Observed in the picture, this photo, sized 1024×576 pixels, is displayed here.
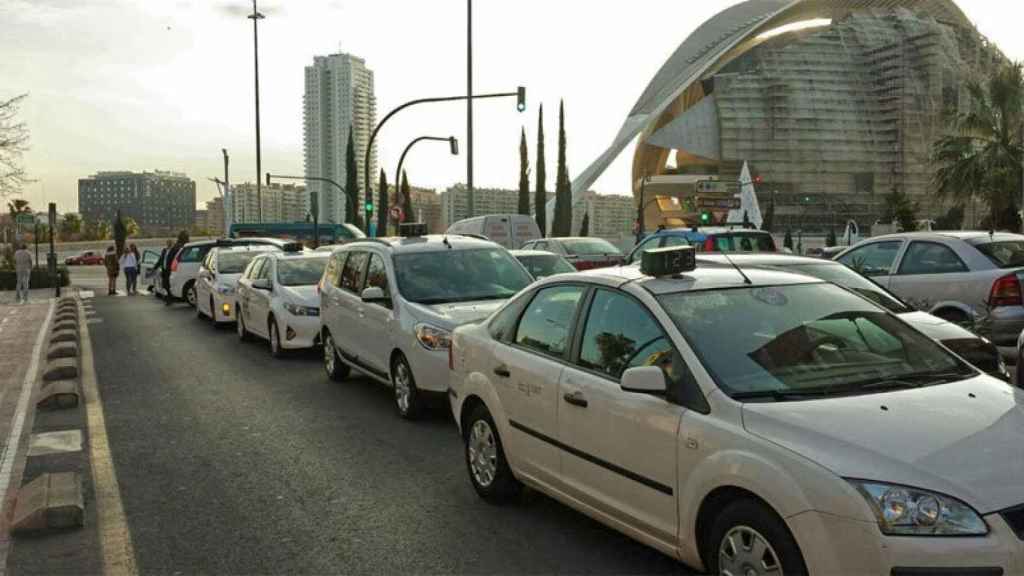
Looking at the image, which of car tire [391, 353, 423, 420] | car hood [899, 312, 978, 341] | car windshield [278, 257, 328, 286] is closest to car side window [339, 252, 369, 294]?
car tire [391, 353, 423, 420]

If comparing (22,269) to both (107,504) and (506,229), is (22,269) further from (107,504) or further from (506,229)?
(107,504)

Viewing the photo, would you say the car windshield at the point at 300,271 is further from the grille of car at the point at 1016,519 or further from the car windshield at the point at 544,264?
the grille of car at the point at 1016,519

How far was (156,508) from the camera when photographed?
18.7 feet

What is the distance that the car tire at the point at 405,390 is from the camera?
816 centimetres

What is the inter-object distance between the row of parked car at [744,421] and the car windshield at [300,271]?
314 inches

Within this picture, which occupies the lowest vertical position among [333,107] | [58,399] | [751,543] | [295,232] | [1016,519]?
[58,399]

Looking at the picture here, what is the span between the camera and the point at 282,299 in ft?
42.5

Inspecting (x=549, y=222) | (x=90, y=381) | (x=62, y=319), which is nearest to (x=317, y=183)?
(x=549, y=222)

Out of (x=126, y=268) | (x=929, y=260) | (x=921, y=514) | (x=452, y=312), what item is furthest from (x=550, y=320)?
(x=126, y=268)

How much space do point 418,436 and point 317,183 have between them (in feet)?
291

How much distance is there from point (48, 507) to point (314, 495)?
1.51 metres

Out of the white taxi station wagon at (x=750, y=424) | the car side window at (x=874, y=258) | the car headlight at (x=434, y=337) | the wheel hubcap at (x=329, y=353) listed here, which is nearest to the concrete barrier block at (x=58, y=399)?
the wheel hubcap at (x=329, y=353)

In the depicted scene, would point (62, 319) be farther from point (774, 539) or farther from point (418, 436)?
point (774, 539)

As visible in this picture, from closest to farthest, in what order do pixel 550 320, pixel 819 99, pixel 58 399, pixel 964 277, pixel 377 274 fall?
1. pixel 550 320
2. pixel 58 399
3. pixel 377 274
4. pixel 964 277
5. pixel 819 99
